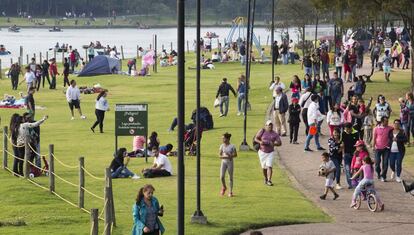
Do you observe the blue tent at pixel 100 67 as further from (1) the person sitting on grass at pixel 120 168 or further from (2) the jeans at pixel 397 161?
(2) the jeans at pixel 397 161

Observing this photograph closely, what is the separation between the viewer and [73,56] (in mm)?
73625

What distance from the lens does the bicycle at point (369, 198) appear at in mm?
24031

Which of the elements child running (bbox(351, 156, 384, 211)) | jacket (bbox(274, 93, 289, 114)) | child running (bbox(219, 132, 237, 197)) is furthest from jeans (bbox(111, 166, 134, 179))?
jacket (bbox(274, 93, 289, 114))

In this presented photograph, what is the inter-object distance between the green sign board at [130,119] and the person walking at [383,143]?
22.9 feet

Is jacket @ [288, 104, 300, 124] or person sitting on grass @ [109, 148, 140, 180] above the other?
jacket @ [288, 104, 300, 124]

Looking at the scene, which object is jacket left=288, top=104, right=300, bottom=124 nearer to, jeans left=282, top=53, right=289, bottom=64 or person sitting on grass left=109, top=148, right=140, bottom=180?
person sitting on grass left=109, top=148, right=140, bottom=180

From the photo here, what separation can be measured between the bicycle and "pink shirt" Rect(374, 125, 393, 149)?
11.7ft

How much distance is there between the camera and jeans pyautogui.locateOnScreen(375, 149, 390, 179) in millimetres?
27875

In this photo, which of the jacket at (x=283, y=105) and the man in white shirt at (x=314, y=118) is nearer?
the man in white shirt at (x=314, y=118)

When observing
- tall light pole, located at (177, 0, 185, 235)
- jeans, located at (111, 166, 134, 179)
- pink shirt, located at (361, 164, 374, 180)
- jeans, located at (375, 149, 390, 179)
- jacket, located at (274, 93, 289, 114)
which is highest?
tall light pole, located at (177, 0, 185, 235)

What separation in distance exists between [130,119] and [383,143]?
7679 mm

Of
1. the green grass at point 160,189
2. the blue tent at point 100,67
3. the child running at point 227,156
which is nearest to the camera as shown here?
the green grass at point 160,189

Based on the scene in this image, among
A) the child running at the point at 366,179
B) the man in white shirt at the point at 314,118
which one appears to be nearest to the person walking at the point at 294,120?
the man in white shirt at the point at 314,118

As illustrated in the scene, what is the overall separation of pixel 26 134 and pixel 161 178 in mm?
3725
